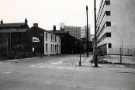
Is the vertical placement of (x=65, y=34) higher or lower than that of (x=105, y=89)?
higher

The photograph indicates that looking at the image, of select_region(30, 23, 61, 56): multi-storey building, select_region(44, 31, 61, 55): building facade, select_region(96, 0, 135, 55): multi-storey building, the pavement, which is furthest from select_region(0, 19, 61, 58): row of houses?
the pavement

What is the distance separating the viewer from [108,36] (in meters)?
47.9

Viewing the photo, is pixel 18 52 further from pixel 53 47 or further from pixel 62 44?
pixel 62 44

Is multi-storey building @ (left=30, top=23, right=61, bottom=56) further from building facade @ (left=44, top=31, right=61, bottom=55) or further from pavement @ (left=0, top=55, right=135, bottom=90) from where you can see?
pavement @ (left=0, top=55, right=135, bottom=90)

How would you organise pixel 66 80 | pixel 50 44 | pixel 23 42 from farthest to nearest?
pixel 50 44 < pixel 23 42 < pixel 66 80

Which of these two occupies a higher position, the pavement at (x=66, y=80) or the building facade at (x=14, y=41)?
the building facade at (x=14, y=41)

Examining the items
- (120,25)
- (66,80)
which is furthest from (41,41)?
(66,80)

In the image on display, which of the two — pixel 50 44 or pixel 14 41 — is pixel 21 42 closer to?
pixel 14 41

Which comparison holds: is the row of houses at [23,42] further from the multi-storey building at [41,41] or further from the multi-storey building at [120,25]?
the multi-storey building at [120,25]

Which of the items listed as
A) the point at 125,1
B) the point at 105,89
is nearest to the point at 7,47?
the point at 125,1

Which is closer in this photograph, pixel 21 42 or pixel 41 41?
pixel 21 42

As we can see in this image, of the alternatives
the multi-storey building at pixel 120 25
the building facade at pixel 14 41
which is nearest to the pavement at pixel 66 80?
the building facade at pixel 14 41

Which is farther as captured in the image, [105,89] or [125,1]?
[125,1]

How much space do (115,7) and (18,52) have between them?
2880cm
